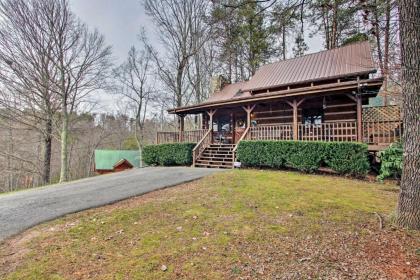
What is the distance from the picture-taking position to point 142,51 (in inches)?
994

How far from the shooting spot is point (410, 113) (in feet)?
11.7

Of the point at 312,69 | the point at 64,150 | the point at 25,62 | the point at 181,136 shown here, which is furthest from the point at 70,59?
the point at 312,69

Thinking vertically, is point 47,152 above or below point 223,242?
above

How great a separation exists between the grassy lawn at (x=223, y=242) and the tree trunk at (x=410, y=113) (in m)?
0.36

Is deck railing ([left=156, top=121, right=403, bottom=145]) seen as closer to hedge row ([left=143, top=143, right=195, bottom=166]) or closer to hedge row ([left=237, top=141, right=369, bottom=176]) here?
hedge row ([left=237, top=141, right=369, bottom=176])

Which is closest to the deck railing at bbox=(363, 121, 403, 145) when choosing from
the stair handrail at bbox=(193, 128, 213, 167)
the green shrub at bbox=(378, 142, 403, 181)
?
the green shrub at bbox=(378, 142, 403, 181)

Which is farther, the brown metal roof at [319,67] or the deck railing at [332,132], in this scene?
the brown metal roof at [319,67]

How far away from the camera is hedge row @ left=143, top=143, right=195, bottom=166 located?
42.4 feet

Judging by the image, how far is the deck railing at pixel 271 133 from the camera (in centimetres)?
1118

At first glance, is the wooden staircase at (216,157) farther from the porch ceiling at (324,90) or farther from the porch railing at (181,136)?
the porch ceiling at (324,90)

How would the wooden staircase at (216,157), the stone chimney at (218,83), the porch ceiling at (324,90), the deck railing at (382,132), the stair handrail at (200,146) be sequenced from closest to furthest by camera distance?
the deck railing at (382,132)
the porch ceiling at (324,90)
the wooden staircase at (216,157)
the stair handrail at (200,146)
the stone chimney at (218,83)

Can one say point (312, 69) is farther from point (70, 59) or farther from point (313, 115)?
point (70, 59)

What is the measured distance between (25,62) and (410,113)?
17.4 m

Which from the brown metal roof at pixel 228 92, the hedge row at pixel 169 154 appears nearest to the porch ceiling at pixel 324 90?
the hedge row at pixel 169 154
